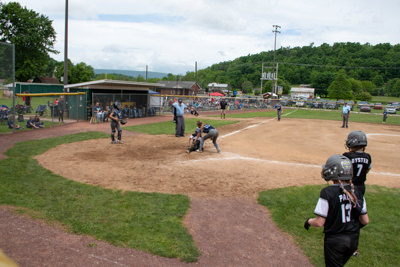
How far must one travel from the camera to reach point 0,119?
1786 cm

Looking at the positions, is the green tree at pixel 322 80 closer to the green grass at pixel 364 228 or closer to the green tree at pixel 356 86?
the green tree at pixel 356 86

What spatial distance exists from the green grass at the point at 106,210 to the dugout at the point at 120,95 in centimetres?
1558

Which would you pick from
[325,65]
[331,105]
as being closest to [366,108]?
[331,105]

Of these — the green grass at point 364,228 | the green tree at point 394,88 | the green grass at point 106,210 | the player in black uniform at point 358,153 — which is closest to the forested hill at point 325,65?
the green tree at point 394,88

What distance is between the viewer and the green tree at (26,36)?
165 feet

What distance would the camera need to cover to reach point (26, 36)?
167 ft

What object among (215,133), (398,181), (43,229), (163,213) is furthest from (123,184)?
(398,181)

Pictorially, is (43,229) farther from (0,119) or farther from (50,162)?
(0,119)

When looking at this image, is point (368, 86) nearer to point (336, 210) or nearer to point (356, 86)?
point (356, 86)

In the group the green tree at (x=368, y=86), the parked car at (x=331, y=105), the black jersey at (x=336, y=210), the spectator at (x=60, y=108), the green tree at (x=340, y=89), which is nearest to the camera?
the black jersey at (x=336, y=210)

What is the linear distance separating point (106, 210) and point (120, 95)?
829 inches

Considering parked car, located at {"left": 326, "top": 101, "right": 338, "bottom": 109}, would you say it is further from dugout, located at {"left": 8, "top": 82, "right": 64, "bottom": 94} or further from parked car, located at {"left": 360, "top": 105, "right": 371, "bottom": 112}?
dugout, located at {"left": 8, "top": 82, "right": 64, "bottom": 94}

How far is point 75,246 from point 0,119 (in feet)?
52.9

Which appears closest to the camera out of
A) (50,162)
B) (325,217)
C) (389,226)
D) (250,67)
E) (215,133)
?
(325,217)
